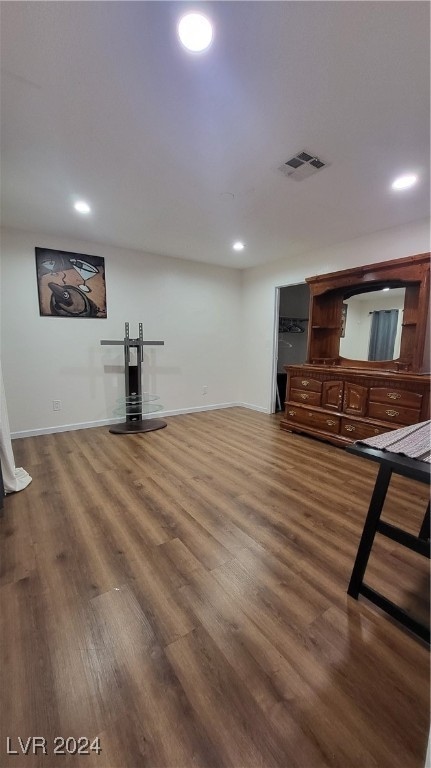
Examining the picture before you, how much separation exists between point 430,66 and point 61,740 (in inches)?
118

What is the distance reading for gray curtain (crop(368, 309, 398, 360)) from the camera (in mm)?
3412

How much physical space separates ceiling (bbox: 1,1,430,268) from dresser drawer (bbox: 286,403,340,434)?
87.6 inches

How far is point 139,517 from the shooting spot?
2008 mm

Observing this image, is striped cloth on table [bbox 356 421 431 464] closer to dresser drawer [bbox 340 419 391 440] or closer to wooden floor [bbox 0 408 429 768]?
wooden floor [bbox 0 408 429 768]

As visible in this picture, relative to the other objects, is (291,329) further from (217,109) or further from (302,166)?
(217,109)

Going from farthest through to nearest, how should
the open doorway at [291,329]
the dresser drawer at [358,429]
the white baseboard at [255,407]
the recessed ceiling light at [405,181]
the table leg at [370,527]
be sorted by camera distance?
1. the open doorway at [291,329]
2. the white baseboard at [255,407]
3. the dresser drawer at [358,429]
4. the recessed ceiling light at [405,181]
5. the table leg at [370,527]

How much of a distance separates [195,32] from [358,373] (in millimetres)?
2978

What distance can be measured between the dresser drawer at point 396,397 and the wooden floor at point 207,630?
838 millimetres

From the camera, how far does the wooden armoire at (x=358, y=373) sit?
2.93 meters

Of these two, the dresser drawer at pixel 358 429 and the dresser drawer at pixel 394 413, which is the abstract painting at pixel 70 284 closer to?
the dresser drawer at pixel 358 429

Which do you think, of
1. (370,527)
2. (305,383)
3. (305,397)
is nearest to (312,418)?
(305,397)

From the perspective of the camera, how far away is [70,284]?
3.77 metres

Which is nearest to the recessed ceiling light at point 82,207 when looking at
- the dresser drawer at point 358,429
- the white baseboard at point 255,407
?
the dresser drawer at point 358,429

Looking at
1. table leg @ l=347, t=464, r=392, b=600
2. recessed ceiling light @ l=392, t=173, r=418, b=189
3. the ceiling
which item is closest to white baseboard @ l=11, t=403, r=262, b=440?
the ceiling
